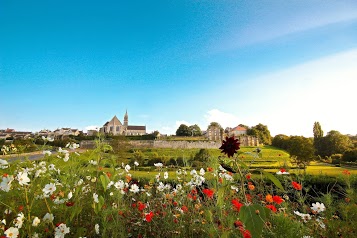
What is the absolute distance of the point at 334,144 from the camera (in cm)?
4516

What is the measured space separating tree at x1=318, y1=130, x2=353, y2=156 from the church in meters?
59.4

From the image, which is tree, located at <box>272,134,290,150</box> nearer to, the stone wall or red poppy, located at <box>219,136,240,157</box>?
the stone wall

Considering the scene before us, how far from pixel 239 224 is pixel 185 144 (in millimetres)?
60181

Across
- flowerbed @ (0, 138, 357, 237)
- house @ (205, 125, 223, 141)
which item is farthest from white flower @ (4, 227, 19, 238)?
house @ (205, 125, 223, 141)

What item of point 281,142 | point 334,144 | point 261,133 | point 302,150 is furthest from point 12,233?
point 261,133

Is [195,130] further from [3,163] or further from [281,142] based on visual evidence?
[3,163]

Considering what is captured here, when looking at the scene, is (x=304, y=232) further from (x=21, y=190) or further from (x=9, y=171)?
(x=9, y=171)

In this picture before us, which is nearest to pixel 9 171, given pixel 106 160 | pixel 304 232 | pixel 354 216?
pixel 106 160

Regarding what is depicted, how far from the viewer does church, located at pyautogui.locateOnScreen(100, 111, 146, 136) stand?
3351 inches

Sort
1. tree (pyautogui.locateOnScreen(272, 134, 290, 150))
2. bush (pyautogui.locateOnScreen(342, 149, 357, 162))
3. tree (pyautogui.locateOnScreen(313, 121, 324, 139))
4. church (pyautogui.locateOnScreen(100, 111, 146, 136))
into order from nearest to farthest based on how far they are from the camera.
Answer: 1. bush (pyautogui.locateOnScreen(342, 149, 357, 162))
2. tree (pyautogui.locateOnScreen(313, 121, 324, 139))
3. tree (pyautogui.locateOnScreen(272, 134, 290, 150))
4. church (pyautogui.locateOnScreen(100, 111, 146, 136))

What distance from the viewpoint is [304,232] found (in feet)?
6.41

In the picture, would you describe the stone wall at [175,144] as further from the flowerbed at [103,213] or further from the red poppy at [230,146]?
the red poppy at [230,146]

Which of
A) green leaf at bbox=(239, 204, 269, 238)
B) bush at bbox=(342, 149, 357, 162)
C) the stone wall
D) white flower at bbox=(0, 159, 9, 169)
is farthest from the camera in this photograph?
the stone wall

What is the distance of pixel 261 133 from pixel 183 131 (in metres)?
25.0
